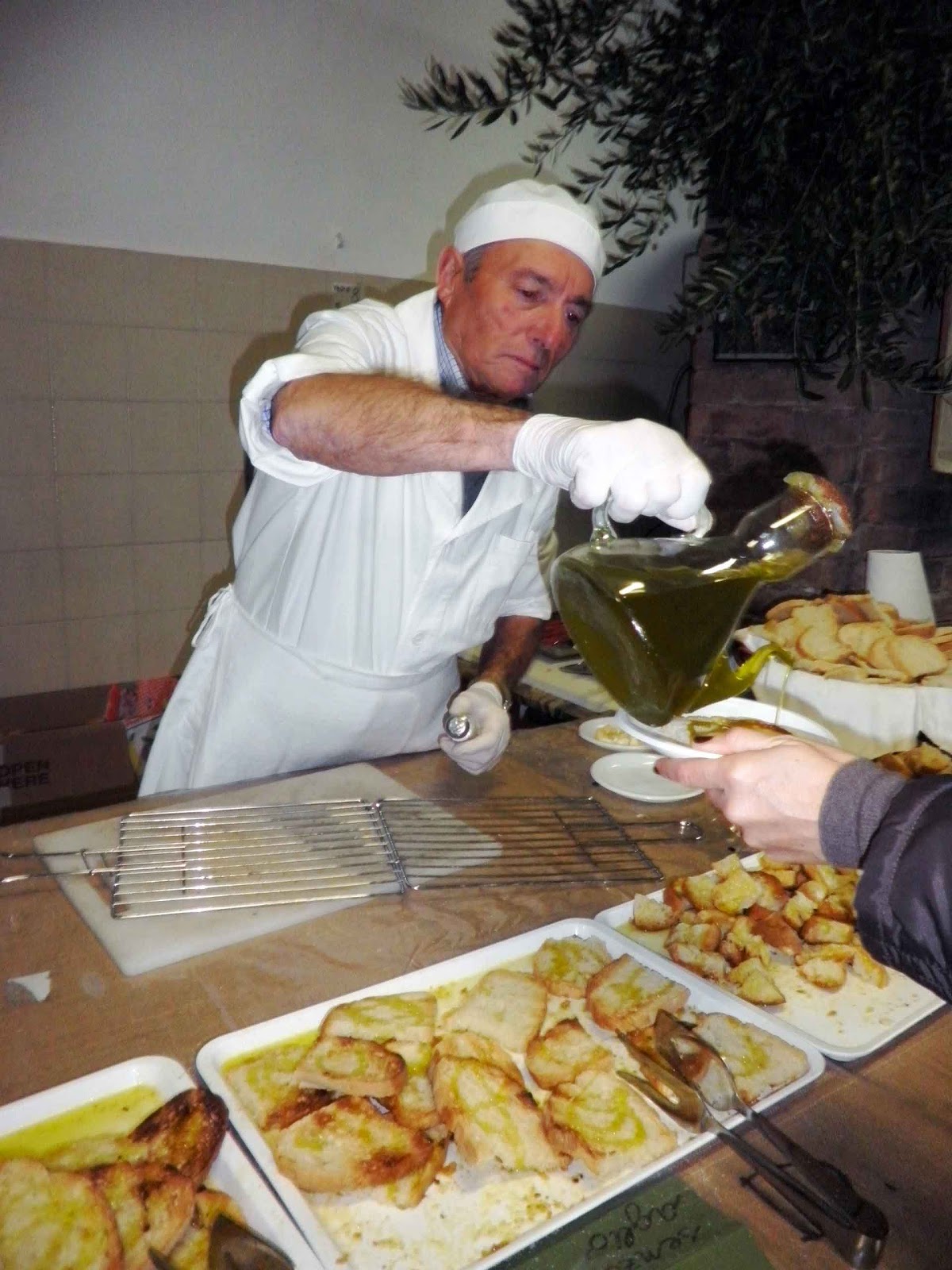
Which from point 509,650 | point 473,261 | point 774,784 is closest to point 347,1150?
point 774,784

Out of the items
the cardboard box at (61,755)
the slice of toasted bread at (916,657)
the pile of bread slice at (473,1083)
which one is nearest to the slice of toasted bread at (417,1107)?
the pile of bread slice at (473,1083)

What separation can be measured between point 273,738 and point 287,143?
6.04 feet

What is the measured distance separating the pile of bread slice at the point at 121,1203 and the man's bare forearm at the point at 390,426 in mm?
732

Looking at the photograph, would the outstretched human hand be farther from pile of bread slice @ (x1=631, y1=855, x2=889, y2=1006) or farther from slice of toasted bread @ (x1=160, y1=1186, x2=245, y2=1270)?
slice of toasted bread @ (x1=160, y1=1186, x2=245, y2=1270)

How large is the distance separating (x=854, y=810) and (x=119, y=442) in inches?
89.8

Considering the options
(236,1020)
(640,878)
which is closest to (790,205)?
(640,878)

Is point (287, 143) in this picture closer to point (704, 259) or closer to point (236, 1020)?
point (704, 259)

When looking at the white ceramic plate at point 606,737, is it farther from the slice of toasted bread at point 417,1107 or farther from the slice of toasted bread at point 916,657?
the slice of toasted bread at point 417,1107

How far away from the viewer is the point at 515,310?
168 cm

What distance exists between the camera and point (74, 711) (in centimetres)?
258

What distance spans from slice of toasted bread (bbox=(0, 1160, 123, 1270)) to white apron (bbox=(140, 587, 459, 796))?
3.26ft

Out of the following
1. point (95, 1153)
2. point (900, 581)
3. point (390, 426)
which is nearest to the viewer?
point (95, 1153)

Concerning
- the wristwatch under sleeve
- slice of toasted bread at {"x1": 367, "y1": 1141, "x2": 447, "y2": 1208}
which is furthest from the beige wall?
slice of toasted bread at {"x1": 367, "y1": 1141, "x2": 447, "y2": 1208}

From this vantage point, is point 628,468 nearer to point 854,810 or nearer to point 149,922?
point 854,810
